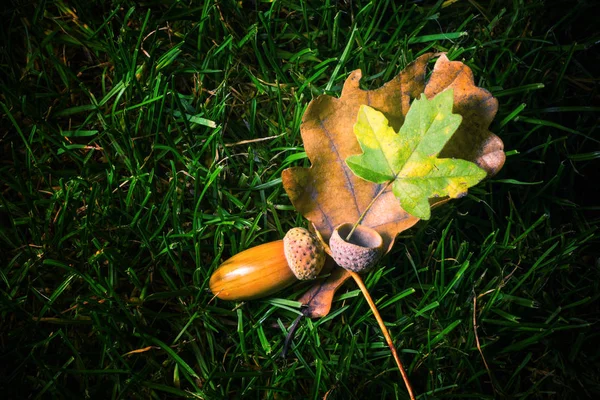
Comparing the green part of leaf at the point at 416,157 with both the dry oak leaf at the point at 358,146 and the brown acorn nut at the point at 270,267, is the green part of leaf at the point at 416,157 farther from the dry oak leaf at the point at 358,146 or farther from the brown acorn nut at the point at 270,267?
the brown acorn nut at the point at 270,267

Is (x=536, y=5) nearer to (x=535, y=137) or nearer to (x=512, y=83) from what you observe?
(x=512, y=83)

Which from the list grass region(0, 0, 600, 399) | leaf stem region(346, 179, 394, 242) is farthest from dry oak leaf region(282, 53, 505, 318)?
grass region(0, 0, 600, 399)

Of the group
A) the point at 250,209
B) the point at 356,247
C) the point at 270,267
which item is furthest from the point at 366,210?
the point at 250,209

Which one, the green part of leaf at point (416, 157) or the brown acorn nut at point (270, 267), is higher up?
the green part of leaf at point (416, 157)

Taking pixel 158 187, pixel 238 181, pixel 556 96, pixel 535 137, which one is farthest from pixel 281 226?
pixel 556 96

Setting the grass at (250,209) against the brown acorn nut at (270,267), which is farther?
the grass at (250,209)

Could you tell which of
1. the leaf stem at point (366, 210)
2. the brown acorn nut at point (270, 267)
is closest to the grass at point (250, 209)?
the brown acorn nut at point (270, 267)

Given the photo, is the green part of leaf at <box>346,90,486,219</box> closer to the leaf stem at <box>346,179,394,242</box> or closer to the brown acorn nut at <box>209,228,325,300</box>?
the leaf stem at <box>346,179,394,242</box>

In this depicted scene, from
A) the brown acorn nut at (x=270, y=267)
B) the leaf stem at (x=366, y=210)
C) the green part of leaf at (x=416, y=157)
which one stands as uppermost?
the green part of leaf at (x=416, y=157)
